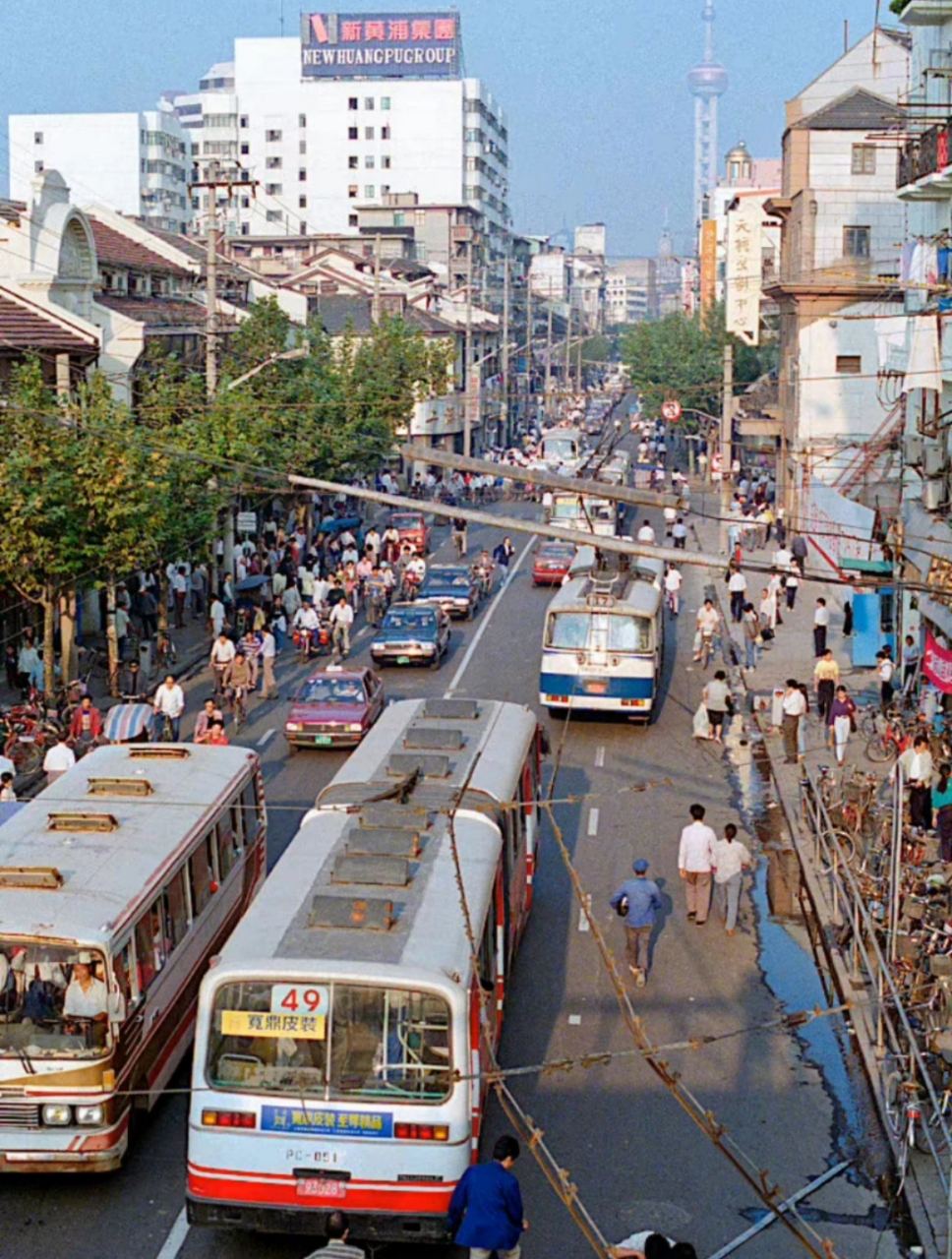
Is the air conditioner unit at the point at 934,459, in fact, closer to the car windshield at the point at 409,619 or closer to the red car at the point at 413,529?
the car windshield at the point at 409,619

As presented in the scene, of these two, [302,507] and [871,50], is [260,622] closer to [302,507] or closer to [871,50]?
[302,507]

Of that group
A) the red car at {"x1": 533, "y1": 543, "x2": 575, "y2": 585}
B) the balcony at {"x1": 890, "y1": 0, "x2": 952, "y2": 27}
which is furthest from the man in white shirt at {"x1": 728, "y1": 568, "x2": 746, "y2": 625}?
the balcony at {"x1": 890, "y1": 0, "x2": 952, "y2": 27}

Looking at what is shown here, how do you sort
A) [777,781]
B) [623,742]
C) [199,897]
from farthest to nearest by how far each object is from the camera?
[623,742], [777,781], [199,897]

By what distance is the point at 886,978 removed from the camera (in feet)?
45.7

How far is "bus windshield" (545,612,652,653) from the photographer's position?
100ft

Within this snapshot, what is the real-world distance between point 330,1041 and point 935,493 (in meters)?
19.3

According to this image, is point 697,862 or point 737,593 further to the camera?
point 737,593

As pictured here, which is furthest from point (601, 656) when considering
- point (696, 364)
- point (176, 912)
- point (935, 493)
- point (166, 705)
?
point (696, 364)

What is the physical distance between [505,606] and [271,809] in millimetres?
23618

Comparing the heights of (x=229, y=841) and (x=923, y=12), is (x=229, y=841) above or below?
Result: below

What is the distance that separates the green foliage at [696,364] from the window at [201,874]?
74301mm

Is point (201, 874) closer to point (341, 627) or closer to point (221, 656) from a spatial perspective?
point (221, 656)

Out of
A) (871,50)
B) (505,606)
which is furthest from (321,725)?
(871,50)

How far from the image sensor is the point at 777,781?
90.5 feet
